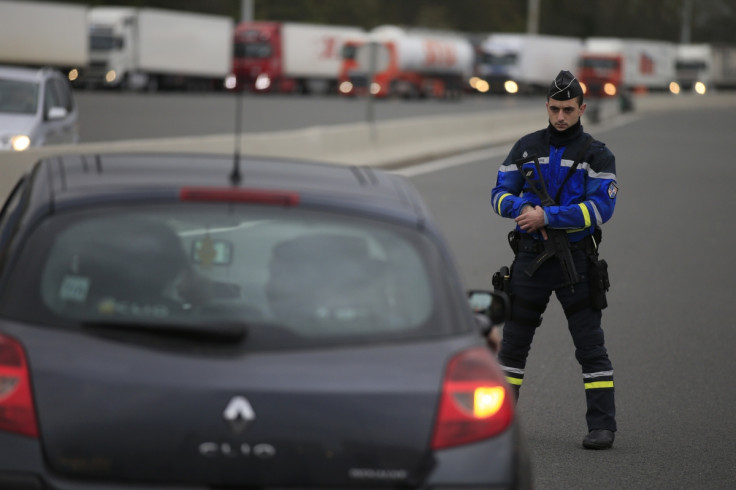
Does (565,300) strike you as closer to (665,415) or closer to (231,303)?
(665,415)

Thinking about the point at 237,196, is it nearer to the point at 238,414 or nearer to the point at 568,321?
the point at 238,414

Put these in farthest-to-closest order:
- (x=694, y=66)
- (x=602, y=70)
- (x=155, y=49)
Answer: (x=694, y=66)
(x=602, y=70)
(x=155, y=49)

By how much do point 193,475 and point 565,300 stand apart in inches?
131

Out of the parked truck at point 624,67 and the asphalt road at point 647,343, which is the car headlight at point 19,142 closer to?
the asphalt road at point 647,343

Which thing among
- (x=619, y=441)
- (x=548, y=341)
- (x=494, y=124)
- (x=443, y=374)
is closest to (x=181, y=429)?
(x=443, y=374)

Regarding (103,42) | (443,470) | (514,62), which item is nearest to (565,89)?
(443,470)

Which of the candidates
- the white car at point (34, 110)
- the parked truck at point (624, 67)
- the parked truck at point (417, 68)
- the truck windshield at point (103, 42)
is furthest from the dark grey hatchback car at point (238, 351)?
the parked truck at point (624, 67)

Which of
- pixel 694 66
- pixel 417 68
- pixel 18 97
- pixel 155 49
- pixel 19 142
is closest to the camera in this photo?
pixel 19 142

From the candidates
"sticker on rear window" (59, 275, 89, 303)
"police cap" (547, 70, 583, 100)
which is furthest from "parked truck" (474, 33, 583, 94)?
"sticker on rear window" (59, 275, 89, 303)

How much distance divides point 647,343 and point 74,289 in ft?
22.2

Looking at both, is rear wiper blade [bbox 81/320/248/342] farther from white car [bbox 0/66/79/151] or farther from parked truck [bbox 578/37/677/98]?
parked truck [bbox 578/37/677/98]

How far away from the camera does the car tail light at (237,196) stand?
4.02 m

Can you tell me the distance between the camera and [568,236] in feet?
22.1

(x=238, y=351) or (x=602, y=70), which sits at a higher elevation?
(x=238, y=351)
